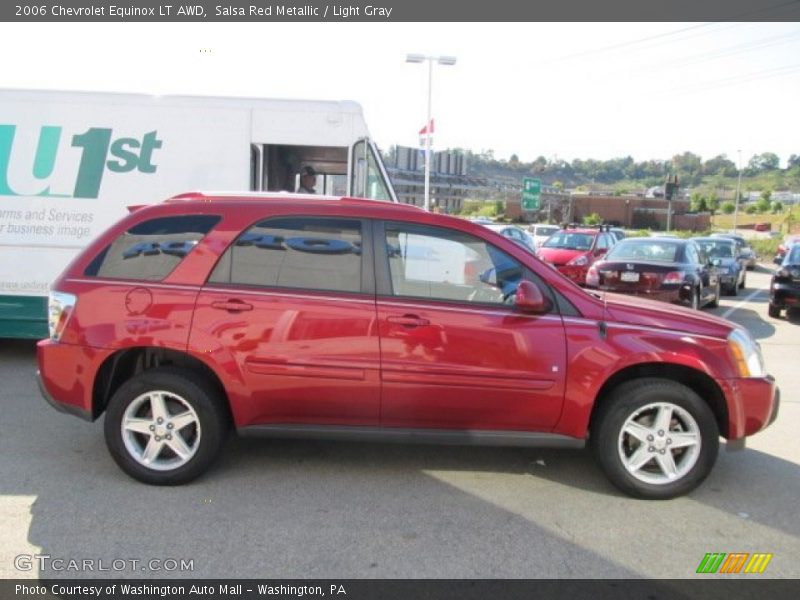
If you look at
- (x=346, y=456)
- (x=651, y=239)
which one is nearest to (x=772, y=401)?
(x=346, y=456)

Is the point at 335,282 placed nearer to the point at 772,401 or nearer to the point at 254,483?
the point at 254,483

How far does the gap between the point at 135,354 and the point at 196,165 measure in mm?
3499

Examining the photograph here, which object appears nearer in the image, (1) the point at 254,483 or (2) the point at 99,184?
(1) the point at 254,483

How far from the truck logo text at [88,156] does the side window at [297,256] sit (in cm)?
372

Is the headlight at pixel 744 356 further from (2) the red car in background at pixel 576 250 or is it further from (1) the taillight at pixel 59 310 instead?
(2) the red car in background at pixel 576 250

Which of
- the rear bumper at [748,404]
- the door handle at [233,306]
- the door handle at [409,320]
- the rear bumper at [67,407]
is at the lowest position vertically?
the rear bumper at [67,407]

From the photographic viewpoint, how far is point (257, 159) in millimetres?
7578

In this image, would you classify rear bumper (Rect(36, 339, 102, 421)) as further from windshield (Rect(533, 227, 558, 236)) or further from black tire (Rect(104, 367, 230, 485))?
windshield (Rect(533, 227, 558, 236))

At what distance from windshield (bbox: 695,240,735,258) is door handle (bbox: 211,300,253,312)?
57.0 ft

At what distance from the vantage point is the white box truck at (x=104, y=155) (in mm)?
7215

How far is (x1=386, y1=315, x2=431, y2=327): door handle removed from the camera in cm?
414

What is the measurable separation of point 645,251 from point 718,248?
8.81 m

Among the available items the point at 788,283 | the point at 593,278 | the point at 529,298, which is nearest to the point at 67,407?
the point at 529,298

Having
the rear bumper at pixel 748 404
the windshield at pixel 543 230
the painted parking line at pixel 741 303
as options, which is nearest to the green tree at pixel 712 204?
the windshield at pixel 543 230
